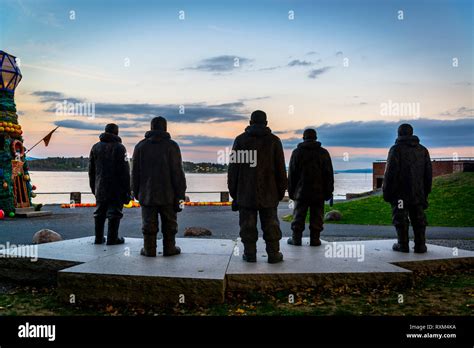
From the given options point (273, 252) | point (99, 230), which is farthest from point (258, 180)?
point (99, 230)

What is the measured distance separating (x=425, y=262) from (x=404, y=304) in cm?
206

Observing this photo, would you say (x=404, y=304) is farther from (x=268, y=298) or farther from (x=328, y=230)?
(x=328, y=230)

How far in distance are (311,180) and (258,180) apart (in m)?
1.82

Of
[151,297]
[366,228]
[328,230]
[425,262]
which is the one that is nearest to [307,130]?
[425,262]

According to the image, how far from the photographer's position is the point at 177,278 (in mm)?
6195

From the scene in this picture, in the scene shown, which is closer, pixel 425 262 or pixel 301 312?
pixel 301 312

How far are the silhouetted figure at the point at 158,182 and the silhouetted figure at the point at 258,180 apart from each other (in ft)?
3.54

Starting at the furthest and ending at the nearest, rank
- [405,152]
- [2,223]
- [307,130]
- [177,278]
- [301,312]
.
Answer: [2,223] → [307,130] → [405,152] → [177,278] → [301,312]

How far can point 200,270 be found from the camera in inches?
262

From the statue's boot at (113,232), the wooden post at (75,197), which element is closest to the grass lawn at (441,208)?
the statue's boot at (113,232)

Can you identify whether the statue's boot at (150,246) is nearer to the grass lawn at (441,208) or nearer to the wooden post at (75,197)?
the grass lawn at (441,208)

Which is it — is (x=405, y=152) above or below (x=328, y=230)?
above

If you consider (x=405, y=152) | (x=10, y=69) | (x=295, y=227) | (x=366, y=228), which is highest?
(x=10, y=69)

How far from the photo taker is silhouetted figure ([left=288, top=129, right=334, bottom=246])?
28.9 ft
